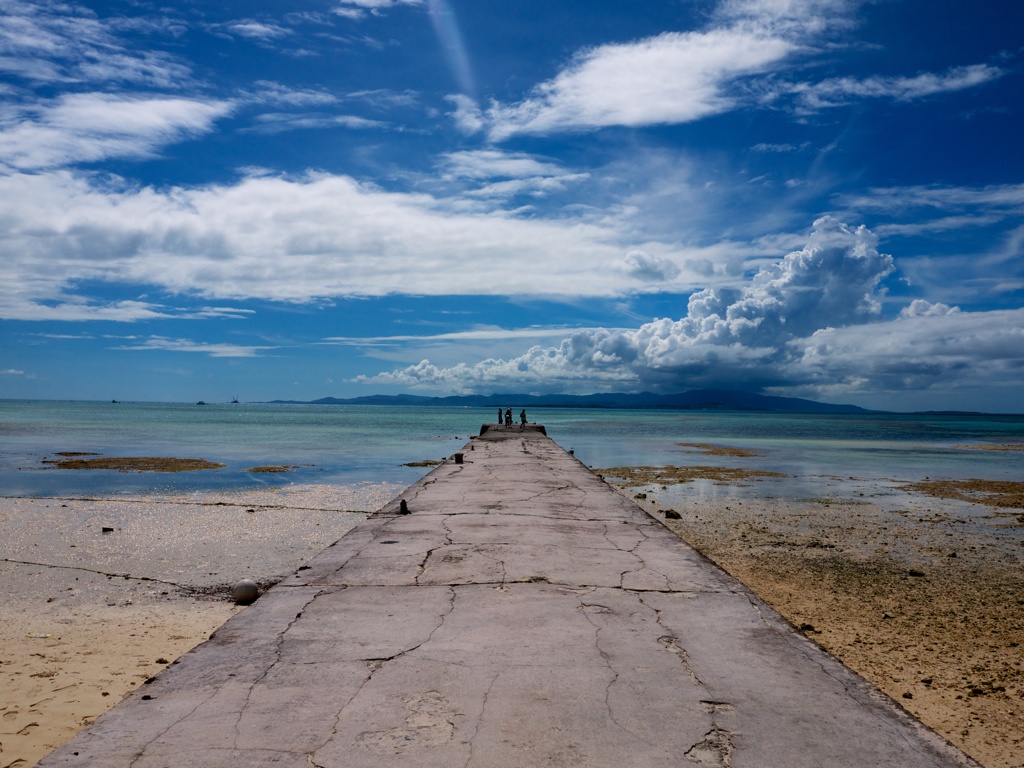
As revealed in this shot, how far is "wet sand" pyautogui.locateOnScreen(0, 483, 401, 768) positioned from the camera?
4.73 m

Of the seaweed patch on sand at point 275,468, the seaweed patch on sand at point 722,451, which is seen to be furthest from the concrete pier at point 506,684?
A: the seaweed patch on sand at point 722,451

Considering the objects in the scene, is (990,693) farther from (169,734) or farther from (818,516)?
(818,516)

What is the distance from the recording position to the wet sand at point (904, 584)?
4.93 metres

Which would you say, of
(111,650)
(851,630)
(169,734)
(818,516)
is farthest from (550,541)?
(818,516)

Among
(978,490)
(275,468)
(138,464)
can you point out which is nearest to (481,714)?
(978,490)

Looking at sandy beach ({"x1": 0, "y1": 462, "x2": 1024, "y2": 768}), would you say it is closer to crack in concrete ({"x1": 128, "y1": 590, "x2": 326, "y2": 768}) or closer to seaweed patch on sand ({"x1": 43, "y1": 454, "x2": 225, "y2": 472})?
crack in concrete ({"x1": 128, "y1": 590, "x2": 326, "y2": 768})

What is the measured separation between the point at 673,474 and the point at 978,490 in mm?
8418

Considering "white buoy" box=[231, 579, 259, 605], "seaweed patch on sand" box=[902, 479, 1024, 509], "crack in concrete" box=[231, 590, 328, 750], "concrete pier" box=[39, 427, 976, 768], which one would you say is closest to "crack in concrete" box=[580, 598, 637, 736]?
"concrete pier" box=[39, 427, 976, 768]

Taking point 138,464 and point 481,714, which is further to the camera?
point 138,464

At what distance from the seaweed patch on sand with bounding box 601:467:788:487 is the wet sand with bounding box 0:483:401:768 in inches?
325

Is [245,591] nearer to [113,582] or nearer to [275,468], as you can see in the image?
[113,582]

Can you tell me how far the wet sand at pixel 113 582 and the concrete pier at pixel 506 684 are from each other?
1408 millimetres

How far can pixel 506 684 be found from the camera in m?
3.34

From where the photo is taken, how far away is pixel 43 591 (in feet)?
24.7
